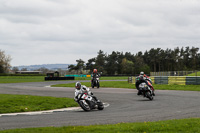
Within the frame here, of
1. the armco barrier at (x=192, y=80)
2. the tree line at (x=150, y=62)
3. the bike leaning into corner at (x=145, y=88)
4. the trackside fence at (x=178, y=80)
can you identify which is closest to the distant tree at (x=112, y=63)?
the tree line at (x=150, y=62)

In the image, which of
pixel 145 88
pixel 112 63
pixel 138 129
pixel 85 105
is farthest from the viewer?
pixel 112 63

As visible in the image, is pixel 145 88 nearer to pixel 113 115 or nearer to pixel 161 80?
pixel 113 115

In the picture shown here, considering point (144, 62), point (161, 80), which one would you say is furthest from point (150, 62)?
point (161, 80)

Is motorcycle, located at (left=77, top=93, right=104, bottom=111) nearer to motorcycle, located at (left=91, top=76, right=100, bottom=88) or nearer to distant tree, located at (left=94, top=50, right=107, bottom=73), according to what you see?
motorcycle, located at (left=91, top=76, right=100, bottom=88)

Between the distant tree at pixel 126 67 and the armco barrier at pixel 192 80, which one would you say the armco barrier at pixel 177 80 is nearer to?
the armco barrier at pixel 192 80

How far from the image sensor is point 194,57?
15288 cm

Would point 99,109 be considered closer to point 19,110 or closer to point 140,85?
point 19,110

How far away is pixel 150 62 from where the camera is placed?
479 ft

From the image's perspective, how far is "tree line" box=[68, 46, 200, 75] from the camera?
137750 millimetres

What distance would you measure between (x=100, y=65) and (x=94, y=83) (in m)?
105

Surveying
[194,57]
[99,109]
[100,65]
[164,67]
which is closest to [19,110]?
[99,109]

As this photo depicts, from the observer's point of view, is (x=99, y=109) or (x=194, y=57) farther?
(x=194, y=57)

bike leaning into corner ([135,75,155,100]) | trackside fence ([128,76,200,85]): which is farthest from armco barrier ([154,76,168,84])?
bike leaning into corner ([135,75,155,100])

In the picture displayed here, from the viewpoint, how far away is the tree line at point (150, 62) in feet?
452
